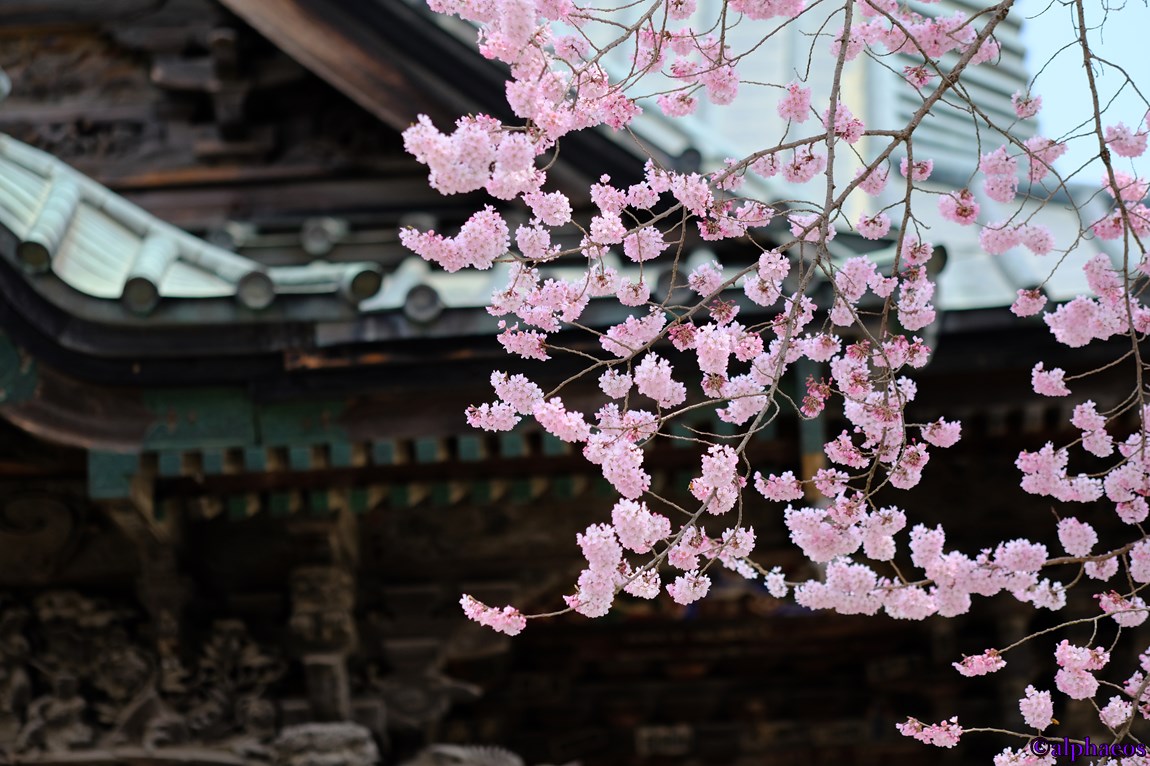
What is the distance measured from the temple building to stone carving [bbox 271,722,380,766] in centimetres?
1

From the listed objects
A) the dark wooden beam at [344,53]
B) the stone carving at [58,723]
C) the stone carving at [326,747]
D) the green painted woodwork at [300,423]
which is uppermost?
the dark wooden beam at [344,53]

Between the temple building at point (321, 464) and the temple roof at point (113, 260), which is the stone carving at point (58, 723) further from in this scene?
the temple roof at point (113, 260)

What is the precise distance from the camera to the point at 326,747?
6.91 metres

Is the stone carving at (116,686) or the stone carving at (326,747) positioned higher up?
the stone carving at (116,686)

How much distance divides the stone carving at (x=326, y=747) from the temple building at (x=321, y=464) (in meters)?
0.01

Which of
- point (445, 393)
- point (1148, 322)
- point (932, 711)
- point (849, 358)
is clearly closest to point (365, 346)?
point (445, 393)

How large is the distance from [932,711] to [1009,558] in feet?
12.7

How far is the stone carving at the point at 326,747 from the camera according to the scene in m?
6.90

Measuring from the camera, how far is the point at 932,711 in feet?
26.7

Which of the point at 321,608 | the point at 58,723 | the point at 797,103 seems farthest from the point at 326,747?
the point at 797,103

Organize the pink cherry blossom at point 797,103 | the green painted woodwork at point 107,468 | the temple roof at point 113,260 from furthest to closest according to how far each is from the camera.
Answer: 1. the green painted woodwork at point 107,468
2. the temple roof at point 113,260
3. the pink cherry blossom at point 797,103

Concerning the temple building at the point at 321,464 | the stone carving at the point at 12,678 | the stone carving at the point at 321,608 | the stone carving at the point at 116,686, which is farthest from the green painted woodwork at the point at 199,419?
the stone carving at the point at 12,678

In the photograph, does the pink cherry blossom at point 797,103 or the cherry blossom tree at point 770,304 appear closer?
the cherry blossom tree at point 770,304

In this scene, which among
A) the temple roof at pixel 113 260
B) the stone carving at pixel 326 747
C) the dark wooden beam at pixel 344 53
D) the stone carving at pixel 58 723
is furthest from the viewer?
the dark wooden beam at pixel 344 53
